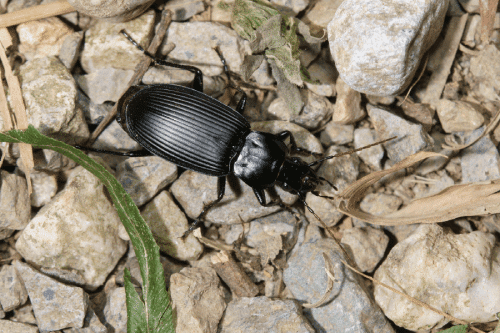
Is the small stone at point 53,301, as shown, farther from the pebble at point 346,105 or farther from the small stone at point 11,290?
the pebble at point 346,105

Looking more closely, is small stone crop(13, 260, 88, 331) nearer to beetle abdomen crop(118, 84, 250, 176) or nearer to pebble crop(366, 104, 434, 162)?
beetle abdomen crop(118, 84, 250, 176)

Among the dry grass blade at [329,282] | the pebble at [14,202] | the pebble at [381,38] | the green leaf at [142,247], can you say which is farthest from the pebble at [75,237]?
the pebble at [381,38]

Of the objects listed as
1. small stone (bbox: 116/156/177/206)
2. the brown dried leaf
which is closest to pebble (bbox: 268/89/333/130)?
the brown dried leaf

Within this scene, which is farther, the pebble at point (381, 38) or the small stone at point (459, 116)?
the small stone at point (459, 116)

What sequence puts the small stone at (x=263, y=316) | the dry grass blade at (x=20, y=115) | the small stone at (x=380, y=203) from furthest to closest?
the small stone at (x=380, y=203)
the dry grass blade at (x=20, y=115)
the small stone at (x=263, y=316)

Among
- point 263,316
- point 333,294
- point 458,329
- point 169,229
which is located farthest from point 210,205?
point 458,329

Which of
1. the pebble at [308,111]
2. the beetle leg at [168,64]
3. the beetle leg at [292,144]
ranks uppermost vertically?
the beetle leg at [168,64]

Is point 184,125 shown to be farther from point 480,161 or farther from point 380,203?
point 480,161

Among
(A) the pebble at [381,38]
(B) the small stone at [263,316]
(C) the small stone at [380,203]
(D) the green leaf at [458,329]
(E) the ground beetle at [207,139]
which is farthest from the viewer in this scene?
(C) the small stone at [380,203]
